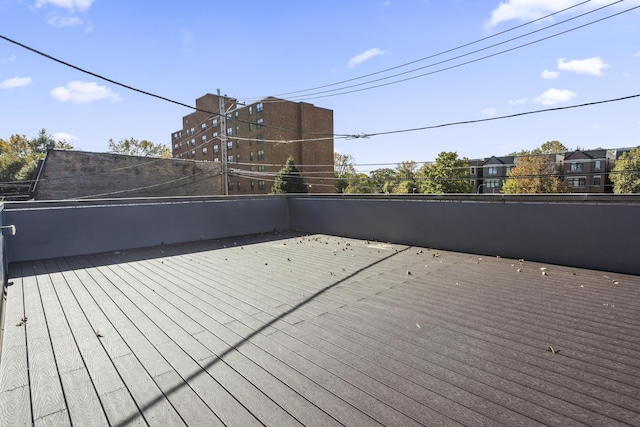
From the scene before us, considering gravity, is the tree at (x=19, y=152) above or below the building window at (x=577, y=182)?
above

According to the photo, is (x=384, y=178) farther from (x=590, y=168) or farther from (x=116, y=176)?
(x=116, y=176)

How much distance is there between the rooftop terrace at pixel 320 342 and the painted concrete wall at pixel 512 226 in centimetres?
10

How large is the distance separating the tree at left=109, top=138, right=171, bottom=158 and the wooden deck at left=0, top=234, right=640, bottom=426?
54823 millimetres

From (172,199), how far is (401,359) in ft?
22.7

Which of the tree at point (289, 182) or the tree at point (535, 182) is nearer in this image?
the tree at point (289, 182)

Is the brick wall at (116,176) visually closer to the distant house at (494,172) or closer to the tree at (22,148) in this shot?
the tree at (22,148)

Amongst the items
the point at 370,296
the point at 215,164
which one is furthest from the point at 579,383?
the point at 215,164

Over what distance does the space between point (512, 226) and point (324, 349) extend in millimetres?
4731

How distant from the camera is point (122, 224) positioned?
6625mm

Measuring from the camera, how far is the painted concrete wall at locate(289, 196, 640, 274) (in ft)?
14.9

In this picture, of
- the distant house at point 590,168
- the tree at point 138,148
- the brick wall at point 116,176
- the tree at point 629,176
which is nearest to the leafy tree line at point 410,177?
the brick wall at point 116,176

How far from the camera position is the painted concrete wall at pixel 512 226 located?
179 inches

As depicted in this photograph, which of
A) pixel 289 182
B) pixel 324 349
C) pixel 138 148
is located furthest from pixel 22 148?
pixel 324 349

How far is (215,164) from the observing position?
95.3ft
